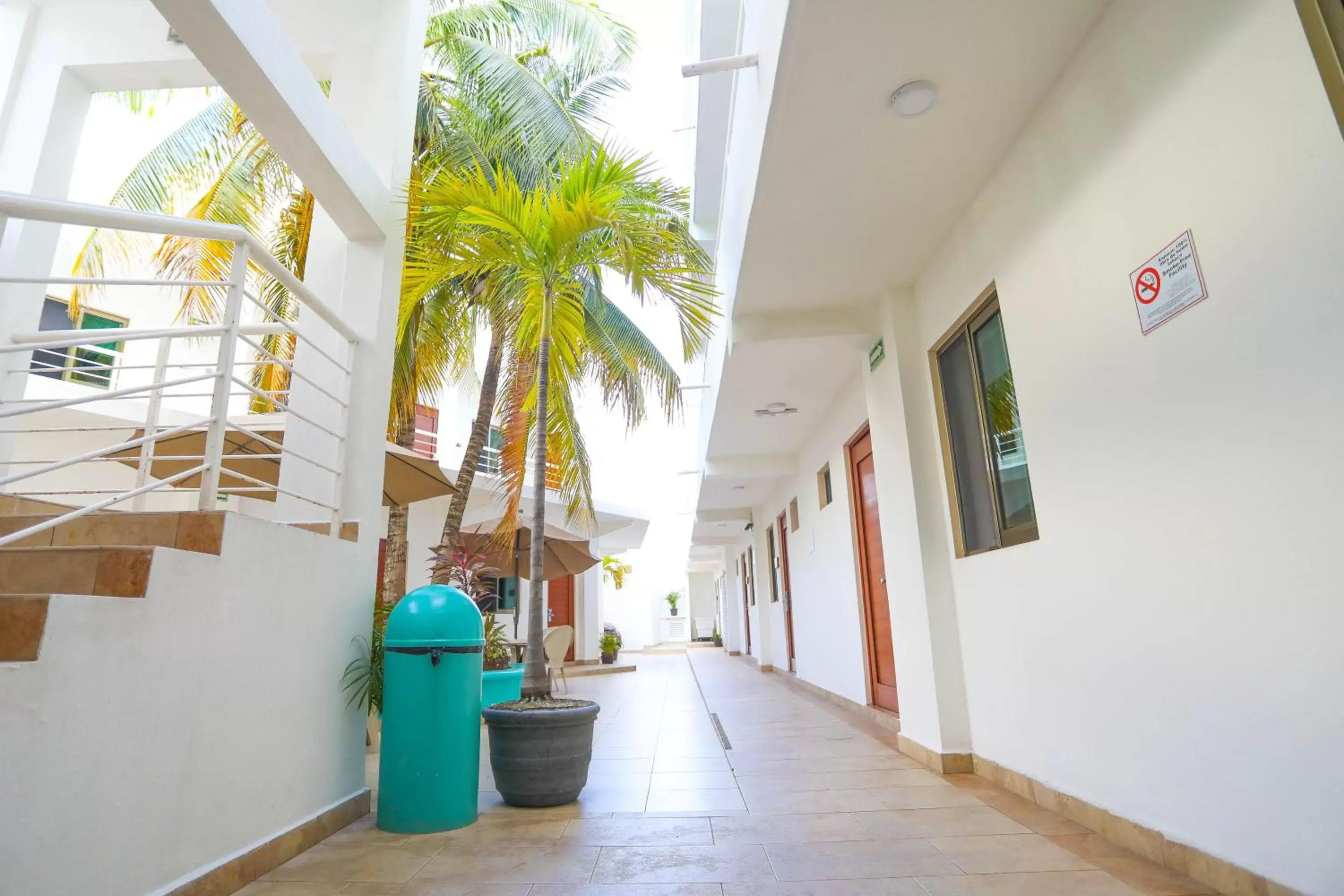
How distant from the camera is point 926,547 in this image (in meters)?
4.22

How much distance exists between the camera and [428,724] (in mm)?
3125

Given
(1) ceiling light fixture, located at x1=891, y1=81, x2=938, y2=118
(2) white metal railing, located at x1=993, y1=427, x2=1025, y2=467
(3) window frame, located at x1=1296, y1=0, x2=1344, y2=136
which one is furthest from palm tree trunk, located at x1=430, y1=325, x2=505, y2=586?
(3) window frame, located at x1=1296, y1=0, x2=1344, y2=136

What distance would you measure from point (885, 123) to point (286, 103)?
2587 mm

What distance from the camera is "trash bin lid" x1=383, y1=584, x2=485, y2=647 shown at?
3203 millimetres

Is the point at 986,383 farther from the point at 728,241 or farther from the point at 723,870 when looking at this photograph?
the point at 723,870

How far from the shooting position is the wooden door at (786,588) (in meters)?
10.4

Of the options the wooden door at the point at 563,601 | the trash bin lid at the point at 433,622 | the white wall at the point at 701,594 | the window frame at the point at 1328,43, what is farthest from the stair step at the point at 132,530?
the white wall at the point at 701,594

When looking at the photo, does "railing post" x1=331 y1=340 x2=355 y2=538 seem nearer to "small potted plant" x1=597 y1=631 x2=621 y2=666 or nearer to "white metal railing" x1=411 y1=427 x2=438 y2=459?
"white metal railing" x1=411 y1=427 x2=438 y2=459

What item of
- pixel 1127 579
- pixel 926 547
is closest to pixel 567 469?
pixel 926 547

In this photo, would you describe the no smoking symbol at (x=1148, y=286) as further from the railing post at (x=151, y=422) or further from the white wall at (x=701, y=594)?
the white wall at (x=701, y=594)

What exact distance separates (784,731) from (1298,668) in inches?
165

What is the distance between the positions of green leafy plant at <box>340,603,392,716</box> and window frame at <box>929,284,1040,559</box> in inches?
120

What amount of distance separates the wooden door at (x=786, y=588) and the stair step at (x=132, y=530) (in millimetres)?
8353

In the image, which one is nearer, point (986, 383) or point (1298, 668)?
point (1298, 668)
